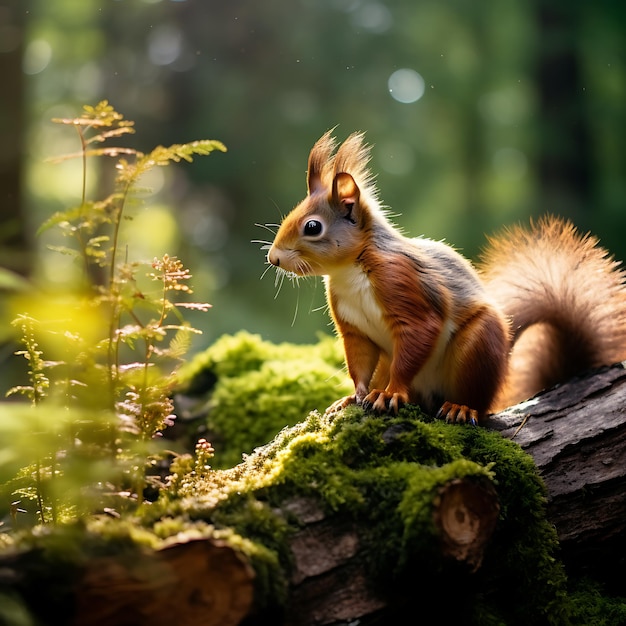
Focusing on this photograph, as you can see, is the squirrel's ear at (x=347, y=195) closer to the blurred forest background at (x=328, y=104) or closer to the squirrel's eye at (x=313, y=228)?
the squirrel's eye at (x=313, y=228)

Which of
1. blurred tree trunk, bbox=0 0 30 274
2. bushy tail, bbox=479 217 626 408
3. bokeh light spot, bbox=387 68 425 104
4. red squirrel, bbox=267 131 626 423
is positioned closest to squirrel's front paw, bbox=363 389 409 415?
red squirrel, bbox=267 131 626 423

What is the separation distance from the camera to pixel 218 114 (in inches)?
268

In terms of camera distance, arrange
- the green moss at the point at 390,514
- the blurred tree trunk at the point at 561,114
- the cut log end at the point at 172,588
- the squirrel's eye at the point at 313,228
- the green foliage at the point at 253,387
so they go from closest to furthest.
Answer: the cut log end at the point at 172,588 → the green moss at the point at 390,514 → the squirrel's eye at the point at 313,228 → the green foliage at the point at 253,387 → the blurred tree trunk at the point at 561,114

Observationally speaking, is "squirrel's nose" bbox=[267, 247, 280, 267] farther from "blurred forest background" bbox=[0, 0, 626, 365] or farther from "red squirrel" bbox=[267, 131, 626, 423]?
"blurred forest background" bbox=[0, 0, 626, 365]

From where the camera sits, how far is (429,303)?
1.95 m

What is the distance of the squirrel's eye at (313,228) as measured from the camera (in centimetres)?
203

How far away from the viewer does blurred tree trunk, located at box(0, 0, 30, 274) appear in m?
4.69

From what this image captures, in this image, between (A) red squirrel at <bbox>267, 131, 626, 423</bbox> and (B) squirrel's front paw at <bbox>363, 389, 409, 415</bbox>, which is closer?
(B) squirrel's front paw at <bbox>363, 389, 409, 415</bbox>

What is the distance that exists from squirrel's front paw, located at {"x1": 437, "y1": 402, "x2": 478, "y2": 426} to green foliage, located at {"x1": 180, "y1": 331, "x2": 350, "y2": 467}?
2.50 ft

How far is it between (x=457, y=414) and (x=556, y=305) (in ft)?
2.19

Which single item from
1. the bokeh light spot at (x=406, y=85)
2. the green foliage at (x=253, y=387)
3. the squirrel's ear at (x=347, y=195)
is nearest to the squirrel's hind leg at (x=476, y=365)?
the squirrel's ear at (x=347, y=195)

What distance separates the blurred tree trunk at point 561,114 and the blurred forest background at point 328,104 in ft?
0.05

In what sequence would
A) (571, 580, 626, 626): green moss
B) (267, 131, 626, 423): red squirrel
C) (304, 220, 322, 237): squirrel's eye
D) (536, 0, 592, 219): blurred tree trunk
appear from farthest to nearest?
(536, 0, 592, 219): blurred tree trunk
(304, 220, 322, 237): squirrel's eye
(267, 131, 626, 423): red squirrel
(571, 580, 626, 626): green moss

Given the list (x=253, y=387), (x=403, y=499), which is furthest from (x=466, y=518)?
(x=253, y=387)
